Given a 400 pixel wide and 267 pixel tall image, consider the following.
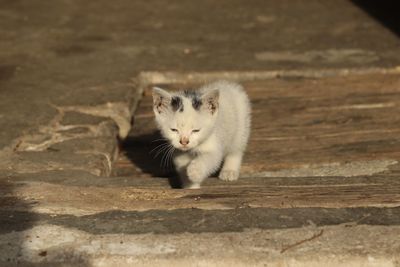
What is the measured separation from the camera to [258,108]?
20.8 ft

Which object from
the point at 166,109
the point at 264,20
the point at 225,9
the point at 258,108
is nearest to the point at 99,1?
the point at 225,9

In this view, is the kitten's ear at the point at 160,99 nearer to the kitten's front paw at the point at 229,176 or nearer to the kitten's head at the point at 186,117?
the kitten's head at the point at 186,117

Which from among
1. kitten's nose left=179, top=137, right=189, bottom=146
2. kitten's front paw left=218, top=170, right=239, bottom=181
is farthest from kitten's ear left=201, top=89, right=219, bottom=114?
kitten's front paw left=218, top=170, right=239, bottom=181

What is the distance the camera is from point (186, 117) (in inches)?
183

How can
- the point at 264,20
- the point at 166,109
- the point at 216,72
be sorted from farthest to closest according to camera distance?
1. the point at 264,20
2. the point at 216,72
3. the point at 166,109

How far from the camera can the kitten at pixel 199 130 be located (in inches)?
183

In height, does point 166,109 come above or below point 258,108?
above

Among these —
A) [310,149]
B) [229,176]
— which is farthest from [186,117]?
[310,149]

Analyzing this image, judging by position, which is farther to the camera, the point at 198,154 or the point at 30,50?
the point at 30,50

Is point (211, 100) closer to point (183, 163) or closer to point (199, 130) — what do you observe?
point (199, 130)

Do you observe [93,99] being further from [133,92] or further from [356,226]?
[356,226]

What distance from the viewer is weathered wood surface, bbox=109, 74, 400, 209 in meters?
3.97

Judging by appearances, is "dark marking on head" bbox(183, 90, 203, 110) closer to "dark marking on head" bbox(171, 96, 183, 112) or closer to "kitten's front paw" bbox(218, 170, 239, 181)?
"dark marking on head" bbox(171, 96, 183, 112)

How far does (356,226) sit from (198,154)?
4.87 feet
